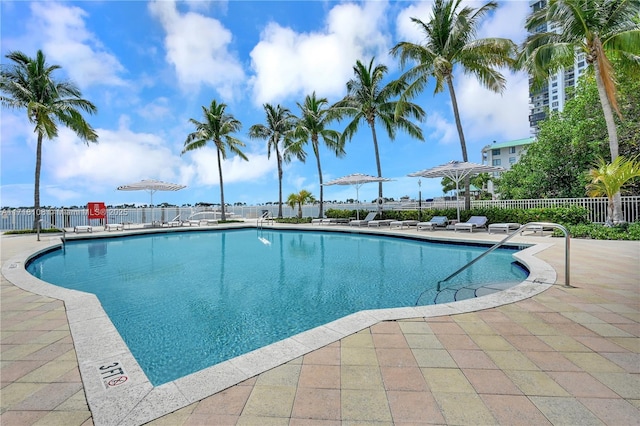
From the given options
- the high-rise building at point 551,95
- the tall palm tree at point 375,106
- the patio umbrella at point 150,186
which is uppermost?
the high-rise building at point 551,95

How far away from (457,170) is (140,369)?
1317 centimetres

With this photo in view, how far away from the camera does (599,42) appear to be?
1000 cm

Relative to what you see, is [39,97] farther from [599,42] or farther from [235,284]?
[599,42]

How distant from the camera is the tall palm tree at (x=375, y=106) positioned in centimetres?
1764

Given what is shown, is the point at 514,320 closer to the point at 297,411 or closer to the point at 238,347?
the point at 297,411

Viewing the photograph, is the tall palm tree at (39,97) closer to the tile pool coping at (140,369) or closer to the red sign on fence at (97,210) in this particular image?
the red sign on fence at (97,210)

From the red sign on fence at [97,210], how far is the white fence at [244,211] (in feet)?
1.80

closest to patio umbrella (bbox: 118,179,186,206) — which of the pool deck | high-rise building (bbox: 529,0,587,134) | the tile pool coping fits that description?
the tile pool coping

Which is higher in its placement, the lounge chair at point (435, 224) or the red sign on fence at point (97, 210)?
the red sign on fence at point (97, 210)

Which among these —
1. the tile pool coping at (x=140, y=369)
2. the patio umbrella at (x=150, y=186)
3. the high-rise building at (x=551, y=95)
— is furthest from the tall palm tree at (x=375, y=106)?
the high-rise building at (x=551, y=95)

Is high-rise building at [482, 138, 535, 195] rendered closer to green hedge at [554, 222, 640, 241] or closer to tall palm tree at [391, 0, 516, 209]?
tall palm tree at [391, 0, 516, 209]

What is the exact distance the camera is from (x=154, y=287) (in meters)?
6.13

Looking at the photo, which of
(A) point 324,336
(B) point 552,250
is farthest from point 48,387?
(B) point 552,250

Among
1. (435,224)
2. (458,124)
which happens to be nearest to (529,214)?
(435,224)
